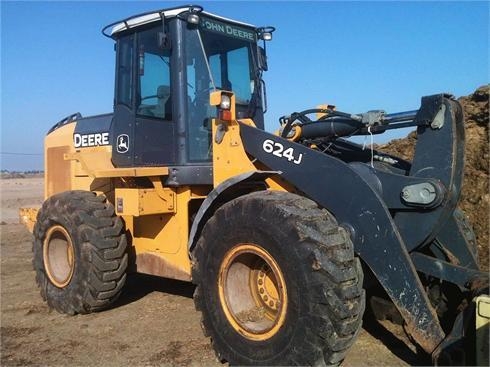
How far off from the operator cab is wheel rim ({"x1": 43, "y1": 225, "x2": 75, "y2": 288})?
1.10 meters

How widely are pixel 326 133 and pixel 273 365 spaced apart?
2.07 m

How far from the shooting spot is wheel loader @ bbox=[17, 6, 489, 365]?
11.5ft

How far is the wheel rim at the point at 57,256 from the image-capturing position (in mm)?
6020

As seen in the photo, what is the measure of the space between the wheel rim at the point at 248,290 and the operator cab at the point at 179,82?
1.18 m

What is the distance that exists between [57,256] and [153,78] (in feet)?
7.84

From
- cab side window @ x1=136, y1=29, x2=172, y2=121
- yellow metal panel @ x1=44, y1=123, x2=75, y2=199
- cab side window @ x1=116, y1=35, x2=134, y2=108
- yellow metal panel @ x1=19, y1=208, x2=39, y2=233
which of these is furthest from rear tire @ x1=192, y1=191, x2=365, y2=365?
yellow metal panel @ x1=19, y1=208, x2=39, y2=233

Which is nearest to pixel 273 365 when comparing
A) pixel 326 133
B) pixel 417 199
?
pixel 417 199

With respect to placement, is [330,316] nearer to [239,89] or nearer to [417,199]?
[417,199]

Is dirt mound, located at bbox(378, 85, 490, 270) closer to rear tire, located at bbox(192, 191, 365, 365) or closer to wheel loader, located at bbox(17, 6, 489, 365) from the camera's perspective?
wheel loader, located at bbox(17, 6, 489, 365)

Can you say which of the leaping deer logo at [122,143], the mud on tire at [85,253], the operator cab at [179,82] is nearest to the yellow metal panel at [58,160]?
the mud on tire at [85,253]

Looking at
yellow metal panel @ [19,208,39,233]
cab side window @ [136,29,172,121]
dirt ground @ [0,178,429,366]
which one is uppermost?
cab side window @ [136,29,172,121]

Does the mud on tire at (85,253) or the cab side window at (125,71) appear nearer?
the mud on tire at (85,253)

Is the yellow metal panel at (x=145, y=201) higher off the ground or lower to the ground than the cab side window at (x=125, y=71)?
lower

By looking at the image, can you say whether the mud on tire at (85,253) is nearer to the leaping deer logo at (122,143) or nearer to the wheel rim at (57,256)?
the wheel rim at (57,256)
